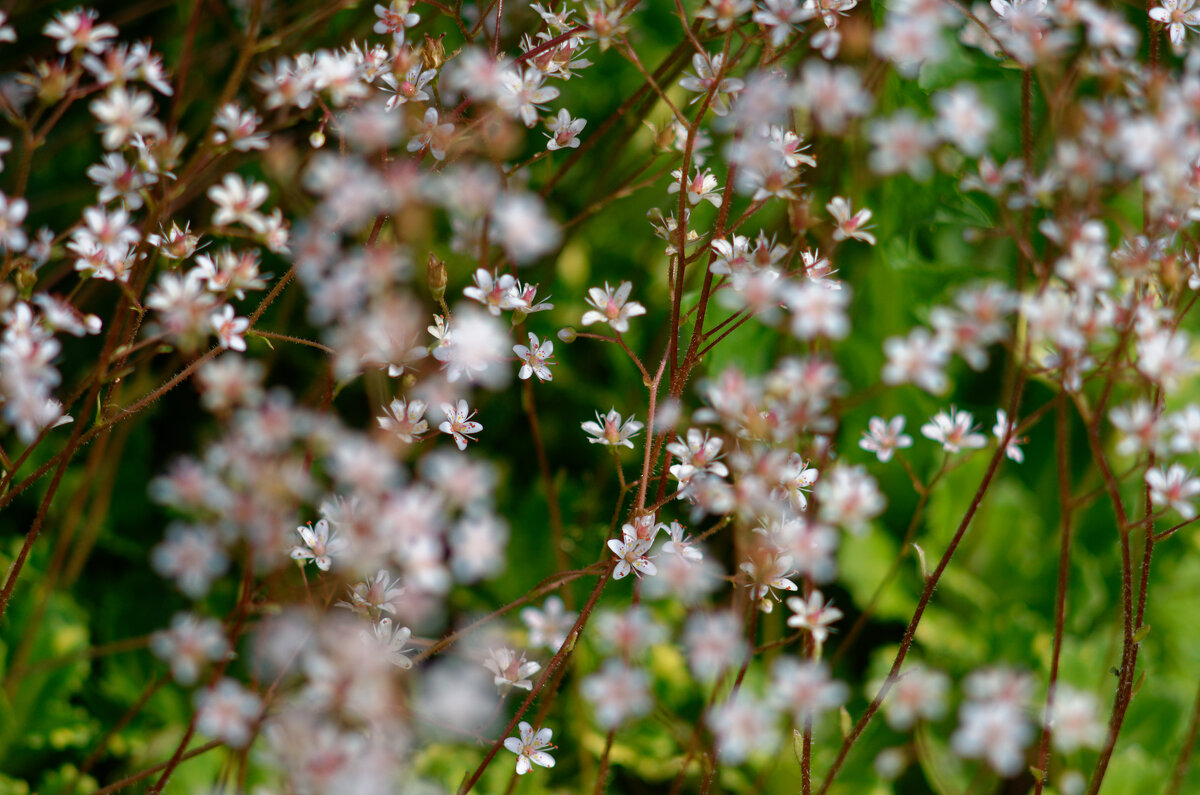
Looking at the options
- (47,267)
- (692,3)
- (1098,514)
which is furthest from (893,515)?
(47,267)

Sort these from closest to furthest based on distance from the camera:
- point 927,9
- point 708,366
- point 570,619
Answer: point 927,9 < point 570,619 < point 708,366

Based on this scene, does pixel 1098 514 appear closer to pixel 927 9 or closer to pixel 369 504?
pixel 927 9

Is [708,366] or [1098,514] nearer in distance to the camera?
[708,366]

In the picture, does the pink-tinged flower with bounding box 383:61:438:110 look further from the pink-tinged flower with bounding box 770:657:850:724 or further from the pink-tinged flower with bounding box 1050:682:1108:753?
the pink-tinged flower with bounding box 1050:682:1108:753

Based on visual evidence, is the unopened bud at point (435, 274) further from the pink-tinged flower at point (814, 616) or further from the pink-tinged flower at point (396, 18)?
the pink-tinged flower at point (814, 616)

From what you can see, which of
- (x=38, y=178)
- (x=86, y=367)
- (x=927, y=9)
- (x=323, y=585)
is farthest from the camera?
(x=38, y=178)

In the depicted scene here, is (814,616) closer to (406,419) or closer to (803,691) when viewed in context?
(803,691)

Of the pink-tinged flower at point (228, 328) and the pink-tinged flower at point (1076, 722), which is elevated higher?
the pink-tinged flower at point (228, 328)

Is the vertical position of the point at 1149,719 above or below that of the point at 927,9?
below

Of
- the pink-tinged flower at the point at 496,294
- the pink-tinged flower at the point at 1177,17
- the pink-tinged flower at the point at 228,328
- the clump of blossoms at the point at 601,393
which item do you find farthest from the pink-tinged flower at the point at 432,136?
the pink-tinged flower at the point at 1177,17
